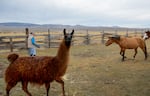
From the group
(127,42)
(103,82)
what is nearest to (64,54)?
(103,82)

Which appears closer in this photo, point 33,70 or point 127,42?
point 33,70

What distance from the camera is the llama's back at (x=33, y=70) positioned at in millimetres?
7488

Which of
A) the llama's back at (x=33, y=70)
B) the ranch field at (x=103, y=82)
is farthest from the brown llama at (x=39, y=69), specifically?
the ranch field at (x=103, y=82)

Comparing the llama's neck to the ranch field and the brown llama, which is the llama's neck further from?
the ranch field

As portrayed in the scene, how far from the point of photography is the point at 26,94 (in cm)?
831

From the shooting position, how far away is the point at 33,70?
752cm

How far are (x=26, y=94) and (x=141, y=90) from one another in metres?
3.51

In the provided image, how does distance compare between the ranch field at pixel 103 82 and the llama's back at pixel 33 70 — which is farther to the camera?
the ranch field at pixel 103 82

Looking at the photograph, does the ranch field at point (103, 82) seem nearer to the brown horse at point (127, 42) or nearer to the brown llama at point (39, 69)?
the brown llama at point (39, 69)

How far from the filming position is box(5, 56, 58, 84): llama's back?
24.6 feet

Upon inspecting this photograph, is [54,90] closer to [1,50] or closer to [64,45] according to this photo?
[64,45]

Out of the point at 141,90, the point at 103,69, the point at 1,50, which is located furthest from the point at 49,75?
the point at 1,50

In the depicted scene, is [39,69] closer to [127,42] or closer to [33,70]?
[33,70]

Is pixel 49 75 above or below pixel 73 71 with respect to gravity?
above
